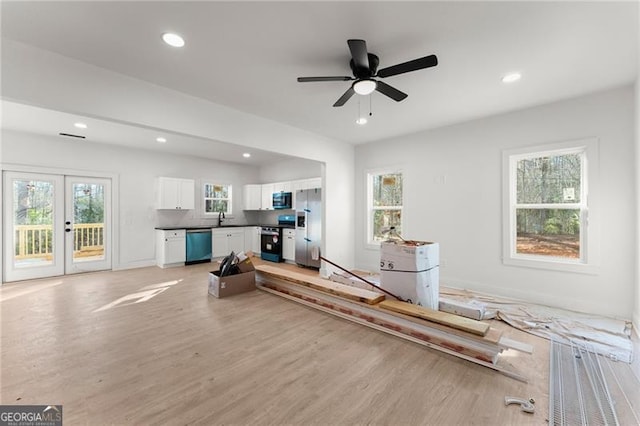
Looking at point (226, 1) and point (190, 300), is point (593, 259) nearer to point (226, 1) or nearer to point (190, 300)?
point (226, 1)

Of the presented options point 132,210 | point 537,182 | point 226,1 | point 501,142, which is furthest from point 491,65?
point 132,210

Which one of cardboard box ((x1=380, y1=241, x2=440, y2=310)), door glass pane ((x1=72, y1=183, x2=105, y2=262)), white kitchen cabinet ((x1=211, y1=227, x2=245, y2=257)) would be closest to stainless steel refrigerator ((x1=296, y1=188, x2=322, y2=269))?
white kitchen cabinet ((x1=211, y1=227, x2=245, y2=257))

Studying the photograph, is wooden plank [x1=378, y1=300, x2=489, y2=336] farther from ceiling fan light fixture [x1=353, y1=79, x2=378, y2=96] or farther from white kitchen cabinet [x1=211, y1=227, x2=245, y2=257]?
white kitchen cabinet [x1=211, y1=227, x2=245, y2=257]

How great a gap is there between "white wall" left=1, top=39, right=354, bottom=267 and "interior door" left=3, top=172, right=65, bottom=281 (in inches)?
146

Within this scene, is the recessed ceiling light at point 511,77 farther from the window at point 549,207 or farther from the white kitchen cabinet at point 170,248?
Answer: the white kitchen cabinet at point 170,248

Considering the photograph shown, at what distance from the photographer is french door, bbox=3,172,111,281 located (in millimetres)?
4695

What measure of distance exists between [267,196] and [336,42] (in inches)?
221

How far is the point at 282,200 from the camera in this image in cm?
694

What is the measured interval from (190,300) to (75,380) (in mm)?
1801

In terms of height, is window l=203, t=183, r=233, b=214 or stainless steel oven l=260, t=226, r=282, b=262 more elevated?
window l=203, t=183, r=233, b=214

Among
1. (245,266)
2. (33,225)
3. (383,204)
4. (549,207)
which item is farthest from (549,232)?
(33,225)

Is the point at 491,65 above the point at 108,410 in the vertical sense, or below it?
above

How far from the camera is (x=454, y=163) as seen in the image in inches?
173

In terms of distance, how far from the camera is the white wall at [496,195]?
121 inches
